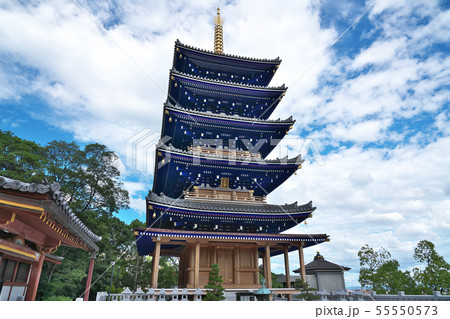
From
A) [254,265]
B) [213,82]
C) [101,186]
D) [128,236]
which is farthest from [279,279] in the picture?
[213,82]

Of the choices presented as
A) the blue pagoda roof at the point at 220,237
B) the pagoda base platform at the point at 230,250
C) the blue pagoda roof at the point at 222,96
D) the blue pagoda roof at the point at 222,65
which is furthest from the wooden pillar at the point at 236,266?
the blue pagoda roof at the point at 222,65

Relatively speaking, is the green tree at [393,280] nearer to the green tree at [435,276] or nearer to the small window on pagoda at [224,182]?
the green tree at [435,276]

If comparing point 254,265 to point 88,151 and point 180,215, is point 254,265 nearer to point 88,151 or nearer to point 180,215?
point 180,215

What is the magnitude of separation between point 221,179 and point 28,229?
43.9 ft

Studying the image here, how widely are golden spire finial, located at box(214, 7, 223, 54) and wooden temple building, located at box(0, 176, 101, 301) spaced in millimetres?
23832

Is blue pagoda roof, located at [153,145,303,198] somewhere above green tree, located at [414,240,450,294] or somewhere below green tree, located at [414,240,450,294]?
above

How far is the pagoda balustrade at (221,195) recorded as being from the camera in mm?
18672

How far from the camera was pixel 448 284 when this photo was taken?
17.8m

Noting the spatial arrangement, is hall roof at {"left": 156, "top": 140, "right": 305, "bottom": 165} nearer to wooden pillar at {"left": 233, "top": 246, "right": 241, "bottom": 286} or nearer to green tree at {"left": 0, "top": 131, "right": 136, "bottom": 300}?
wooden pillar at {"left": 233, "top": 246, "right": 241, "bottom": 286}

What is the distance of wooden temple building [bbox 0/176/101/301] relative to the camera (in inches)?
202

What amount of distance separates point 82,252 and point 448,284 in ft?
103

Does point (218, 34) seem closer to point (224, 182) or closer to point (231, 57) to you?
point (231, 57)

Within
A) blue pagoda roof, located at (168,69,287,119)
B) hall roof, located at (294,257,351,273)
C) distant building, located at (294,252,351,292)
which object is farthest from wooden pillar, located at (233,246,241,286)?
hall roof, located at (294,257,351,273)

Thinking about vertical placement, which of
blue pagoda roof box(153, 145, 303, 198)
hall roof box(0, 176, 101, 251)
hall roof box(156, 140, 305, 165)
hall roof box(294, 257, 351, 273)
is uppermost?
hall roof box(156, 140, 305, 165)
